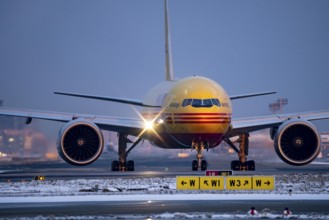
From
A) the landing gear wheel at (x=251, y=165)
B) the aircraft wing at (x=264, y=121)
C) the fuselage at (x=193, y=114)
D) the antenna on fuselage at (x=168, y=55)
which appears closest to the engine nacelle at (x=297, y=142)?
the aircraft wing at (x=264, y=121)

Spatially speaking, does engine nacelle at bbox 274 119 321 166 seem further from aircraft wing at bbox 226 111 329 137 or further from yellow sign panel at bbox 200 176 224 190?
yellow sign panel at bbox 200 176 224 190

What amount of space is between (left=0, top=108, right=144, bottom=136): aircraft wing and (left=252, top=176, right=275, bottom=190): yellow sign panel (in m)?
14.2

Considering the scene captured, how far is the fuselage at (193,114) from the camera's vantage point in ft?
138

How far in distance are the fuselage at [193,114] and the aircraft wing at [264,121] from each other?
69.3 inches

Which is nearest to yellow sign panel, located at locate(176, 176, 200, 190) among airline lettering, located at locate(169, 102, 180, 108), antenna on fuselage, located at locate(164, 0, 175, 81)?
airline lettering, located at locate(169, 102, 180, 108)

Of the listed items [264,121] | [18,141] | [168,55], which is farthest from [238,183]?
[18,141]

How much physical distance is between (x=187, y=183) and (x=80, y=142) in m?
11.4

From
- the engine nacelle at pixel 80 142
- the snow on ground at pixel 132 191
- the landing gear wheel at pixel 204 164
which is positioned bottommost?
the snow on ground at pixel 132 191

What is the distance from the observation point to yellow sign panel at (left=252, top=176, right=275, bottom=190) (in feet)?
103

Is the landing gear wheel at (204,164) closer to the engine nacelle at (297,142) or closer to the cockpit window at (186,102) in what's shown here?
the cockpit window at (186,102)

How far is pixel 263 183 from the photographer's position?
31562 millimetres

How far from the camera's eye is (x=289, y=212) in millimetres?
22781

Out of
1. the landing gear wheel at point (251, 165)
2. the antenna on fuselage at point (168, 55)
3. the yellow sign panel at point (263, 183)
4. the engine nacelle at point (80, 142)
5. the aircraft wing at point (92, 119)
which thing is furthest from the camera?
the antenna on fuselage at point (168, 55)

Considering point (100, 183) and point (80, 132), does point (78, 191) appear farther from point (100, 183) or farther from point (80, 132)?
point (80, 132)
